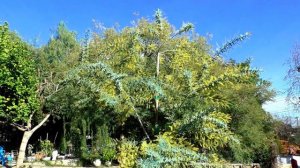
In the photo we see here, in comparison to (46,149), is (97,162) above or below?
below

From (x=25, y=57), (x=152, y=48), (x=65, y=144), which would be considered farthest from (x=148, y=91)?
(x=65, y=144)

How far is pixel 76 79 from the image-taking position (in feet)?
19.1

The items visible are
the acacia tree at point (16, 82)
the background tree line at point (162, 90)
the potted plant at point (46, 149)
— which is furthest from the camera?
the potted plant at point (46, 149)

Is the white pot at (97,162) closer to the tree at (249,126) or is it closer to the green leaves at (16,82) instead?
the green leaves at (16,82)

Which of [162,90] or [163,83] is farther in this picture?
[163,83]

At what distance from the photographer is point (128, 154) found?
5.59 meters

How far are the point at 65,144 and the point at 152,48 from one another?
Answer: 2057 centimetres

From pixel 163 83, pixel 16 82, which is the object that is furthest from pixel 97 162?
pixel 163 83

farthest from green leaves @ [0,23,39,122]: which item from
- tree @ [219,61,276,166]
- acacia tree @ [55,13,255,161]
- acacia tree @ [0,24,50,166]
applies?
acacia tree @ [55,13,255,161]

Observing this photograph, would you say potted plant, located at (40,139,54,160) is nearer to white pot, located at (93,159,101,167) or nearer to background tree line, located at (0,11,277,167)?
white pot, located at (93,159,101,167)

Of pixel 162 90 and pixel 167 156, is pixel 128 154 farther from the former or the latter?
pixel 162 90

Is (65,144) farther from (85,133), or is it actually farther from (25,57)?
(25,57)

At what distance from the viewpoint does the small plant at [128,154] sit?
18.0 ft

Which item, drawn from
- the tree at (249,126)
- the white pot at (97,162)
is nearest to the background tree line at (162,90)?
the tree at (249,126)
